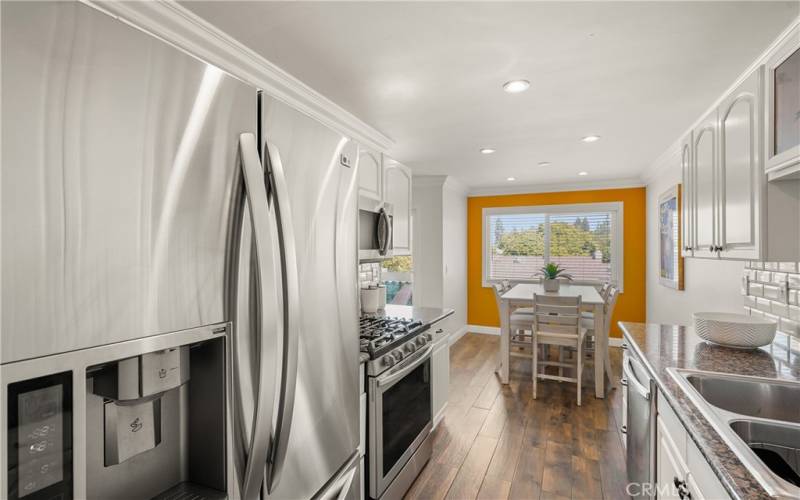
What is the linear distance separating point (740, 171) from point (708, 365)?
85 cm

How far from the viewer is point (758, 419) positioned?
1116 mm

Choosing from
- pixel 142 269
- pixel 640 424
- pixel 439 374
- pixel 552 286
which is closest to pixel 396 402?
pixel 439 374

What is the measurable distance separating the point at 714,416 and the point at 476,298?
5.12 m

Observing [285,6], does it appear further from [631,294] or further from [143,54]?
[631,294]

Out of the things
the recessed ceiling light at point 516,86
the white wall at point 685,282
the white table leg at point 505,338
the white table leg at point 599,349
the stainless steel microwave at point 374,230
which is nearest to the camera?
the recessed ceiling light at point 516,86

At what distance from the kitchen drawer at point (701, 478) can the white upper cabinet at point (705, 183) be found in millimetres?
1188

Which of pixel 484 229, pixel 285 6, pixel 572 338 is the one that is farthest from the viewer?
pixel 484 229

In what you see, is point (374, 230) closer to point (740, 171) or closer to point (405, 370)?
point (405, 370)

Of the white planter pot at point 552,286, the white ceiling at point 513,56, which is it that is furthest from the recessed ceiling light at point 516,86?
the white planter pot at point 552,286

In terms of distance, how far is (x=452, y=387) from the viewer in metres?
3.80

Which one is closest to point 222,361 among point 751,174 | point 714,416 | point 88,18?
point 88,18

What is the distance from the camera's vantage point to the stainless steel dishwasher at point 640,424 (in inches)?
62.6

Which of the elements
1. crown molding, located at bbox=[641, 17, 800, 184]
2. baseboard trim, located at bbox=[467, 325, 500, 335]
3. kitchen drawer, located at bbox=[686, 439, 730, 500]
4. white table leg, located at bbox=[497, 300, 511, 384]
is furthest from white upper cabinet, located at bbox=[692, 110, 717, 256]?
baseboard trim, located at bbox=[467, 325, 500, 335]

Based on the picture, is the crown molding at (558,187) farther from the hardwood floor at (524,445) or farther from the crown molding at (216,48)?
the crown molding at (216,48)
